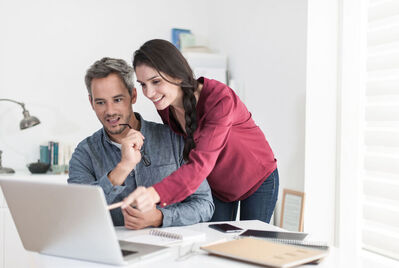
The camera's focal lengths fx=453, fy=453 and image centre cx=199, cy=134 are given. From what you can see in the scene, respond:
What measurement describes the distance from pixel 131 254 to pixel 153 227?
0.38 m

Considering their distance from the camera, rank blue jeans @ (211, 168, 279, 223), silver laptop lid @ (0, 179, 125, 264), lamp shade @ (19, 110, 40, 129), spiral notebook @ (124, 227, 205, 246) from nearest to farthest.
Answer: silver laptop lid @ (0, 179, 125, 264)
spiral notebook @ (124, 227, 205, 246)
blue jeans @ (211, 168, 279, 223)
lamp shade @ (19, 110, 40, 129)

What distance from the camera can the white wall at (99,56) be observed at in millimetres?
3035

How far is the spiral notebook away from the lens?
123 cm

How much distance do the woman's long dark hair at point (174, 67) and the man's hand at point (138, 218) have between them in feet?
1.12

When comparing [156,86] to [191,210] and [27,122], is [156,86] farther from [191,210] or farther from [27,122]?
[27,122]

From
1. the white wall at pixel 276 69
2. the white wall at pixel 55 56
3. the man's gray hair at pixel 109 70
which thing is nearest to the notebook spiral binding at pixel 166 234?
the man's gray hair at pixel 109 70

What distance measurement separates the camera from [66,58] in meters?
3.54

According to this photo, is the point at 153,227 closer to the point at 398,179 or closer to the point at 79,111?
the point at 398,179

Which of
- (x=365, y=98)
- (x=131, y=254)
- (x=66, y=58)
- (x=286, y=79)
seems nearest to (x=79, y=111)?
(x=66, y=58)

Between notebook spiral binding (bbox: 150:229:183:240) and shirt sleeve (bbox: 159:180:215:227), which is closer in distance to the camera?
notebook spiral binding (bbox: 150:229:183:240)

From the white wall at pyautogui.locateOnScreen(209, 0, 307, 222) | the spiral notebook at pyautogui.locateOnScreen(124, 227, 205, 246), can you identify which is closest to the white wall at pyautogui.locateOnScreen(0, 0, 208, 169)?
the white wall at pyautogui.locateOnScreen(209, 0, 307, 222)

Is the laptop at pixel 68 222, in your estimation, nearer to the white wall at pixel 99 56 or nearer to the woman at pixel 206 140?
the woman at pixel 206 140

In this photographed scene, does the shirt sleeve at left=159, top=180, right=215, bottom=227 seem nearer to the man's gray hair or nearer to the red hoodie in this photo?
the red hoodie

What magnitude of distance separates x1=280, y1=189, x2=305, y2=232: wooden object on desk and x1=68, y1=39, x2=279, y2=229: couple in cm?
89
